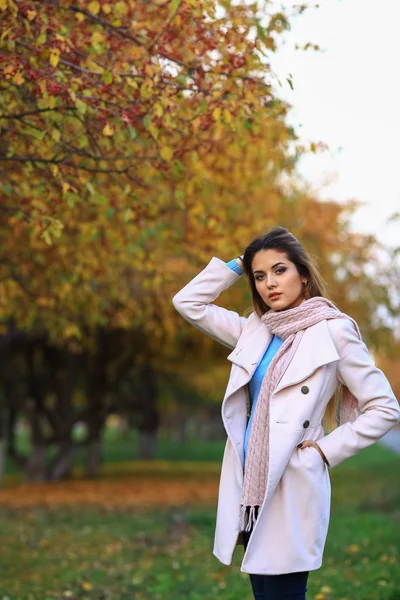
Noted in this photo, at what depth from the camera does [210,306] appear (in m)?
4.52

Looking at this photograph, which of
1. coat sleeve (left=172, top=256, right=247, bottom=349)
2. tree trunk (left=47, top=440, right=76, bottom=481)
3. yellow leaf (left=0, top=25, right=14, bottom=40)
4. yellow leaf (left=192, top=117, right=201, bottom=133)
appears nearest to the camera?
coat sleeve (left=172, top=256, right=247, bottom=349)

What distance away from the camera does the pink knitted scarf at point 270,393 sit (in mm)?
3941

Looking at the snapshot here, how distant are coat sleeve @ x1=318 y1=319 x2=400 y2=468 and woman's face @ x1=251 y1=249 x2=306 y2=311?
0.28 meters

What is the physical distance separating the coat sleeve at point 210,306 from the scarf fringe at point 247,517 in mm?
894

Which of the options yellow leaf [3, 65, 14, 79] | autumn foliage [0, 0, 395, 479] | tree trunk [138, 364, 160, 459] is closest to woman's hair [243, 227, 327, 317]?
autumn foliage [0, 0, 395, 479]

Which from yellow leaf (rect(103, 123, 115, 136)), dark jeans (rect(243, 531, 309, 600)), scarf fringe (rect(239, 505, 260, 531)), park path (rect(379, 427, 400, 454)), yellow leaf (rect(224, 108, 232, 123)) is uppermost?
yellow leaf (rect(224, 108, 232, 123))

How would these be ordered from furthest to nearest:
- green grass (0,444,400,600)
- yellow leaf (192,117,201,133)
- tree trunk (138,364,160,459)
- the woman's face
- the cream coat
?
1. tree trunk (138,364,160,459)
2. green grass (0,444,400,600)
3. yellow leaf (192,117,201,133)
4. the woman's face
5. the cream coat

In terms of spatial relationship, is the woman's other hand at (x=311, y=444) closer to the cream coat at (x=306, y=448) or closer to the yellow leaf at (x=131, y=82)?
the cream coat at (x=306, y=448)

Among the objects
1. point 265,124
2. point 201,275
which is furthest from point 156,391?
point 201,275

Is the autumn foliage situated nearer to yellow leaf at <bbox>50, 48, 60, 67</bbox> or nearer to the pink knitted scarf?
yellow leaf at <bbox>50, 48, 60, 67</bbox>

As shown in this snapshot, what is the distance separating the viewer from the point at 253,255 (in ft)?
14.3

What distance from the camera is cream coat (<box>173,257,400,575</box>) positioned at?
387 centimetres

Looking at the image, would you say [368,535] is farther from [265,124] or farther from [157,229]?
[265,124]

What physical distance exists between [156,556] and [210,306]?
23.7 ft
